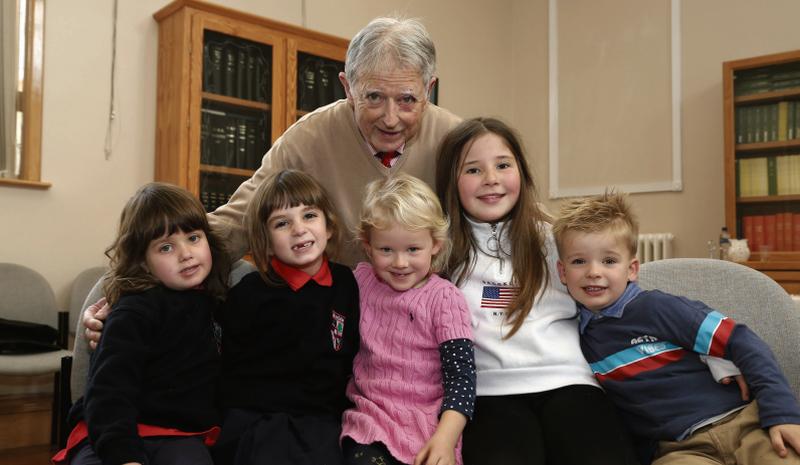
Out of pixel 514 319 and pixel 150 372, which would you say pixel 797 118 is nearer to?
pixel 514 319

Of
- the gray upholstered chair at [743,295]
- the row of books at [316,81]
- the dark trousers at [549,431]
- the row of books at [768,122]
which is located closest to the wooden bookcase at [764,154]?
the row of books at [768,122]

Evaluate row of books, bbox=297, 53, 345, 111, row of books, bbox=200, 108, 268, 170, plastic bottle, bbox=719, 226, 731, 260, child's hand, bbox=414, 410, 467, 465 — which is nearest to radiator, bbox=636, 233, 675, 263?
plastic bottle, bbox=719, 226, 731, 260

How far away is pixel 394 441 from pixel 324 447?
154 millimetres

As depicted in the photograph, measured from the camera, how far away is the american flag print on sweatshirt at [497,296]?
5.56ft

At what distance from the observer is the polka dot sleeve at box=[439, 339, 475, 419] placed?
1.46 m

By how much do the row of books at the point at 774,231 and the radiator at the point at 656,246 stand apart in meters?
0.62

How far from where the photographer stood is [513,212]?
1.82 metres

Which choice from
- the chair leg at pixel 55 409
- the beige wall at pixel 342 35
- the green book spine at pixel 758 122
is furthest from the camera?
the green book spine at pixel 758 122

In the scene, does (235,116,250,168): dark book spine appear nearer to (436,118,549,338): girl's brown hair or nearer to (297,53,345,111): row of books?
(297,53,345,111): row of books

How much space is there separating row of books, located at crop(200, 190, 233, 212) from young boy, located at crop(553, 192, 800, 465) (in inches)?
106

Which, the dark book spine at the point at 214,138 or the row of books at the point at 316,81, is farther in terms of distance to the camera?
the row of books at the point at 316,81

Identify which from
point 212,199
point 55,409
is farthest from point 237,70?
point 55,409

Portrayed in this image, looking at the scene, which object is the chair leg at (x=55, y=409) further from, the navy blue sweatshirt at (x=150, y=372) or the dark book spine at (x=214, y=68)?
the navy blue sweatshirt at (x=150, y=372)

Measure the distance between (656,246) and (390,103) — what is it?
3.84 meters
